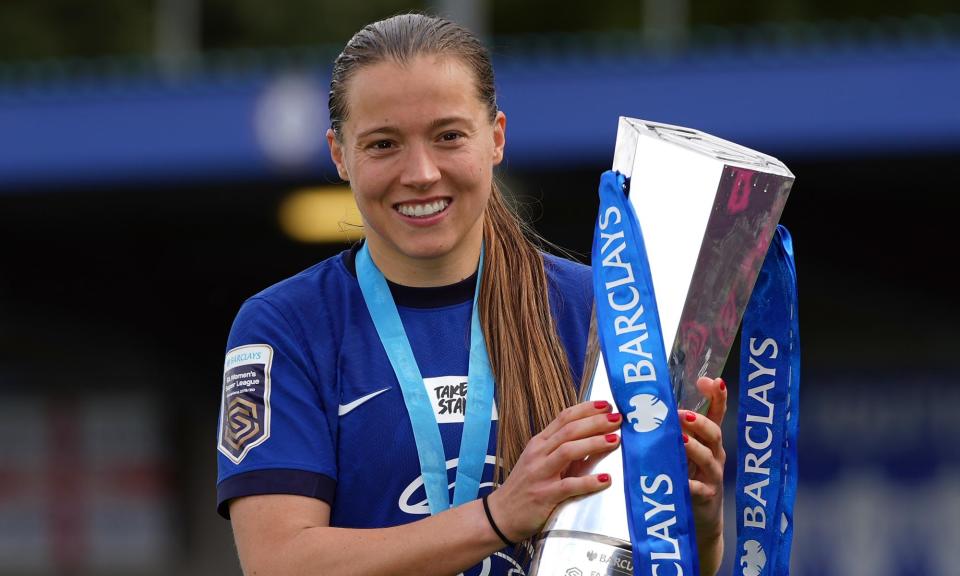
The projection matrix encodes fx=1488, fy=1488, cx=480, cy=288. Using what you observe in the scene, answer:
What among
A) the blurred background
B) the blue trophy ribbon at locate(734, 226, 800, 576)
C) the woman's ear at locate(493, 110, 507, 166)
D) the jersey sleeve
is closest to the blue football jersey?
the jersey sleeve

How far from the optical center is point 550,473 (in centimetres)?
201

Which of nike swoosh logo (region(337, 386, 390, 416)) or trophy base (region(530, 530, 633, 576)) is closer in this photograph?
trophy base (region(530, 530, 633, 576))

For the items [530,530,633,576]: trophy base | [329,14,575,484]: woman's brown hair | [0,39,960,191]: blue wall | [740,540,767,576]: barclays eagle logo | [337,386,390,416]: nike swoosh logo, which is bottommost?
[740,540,767,576]: barclays eagle logo

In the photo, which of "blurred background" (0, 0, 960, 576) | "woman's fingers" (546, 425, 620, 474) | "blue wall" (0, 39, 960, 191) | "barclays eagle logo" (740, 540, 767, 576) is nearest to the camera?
"woman's fingers" (546, 425, 620, 474)

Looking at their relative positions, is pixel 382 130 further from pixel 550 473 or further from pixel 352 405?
pixel 550 473

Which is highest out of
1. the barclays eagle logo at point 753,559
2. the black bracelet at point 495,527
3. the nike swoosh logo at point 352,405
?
the nike swoosh logo at point 352,405

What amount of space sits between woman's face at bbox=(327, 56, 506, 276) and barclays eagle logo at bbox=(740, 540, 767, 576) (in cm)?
66

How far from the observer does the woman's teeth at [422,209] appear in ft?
7.30

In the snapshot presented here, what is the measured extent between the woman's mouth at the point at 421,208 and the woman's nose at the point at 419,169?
33 millimetres

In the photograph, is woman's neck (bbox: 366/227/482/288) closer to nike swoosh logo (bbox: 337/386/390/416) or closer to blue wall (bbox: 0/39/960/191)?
nike swoosh logo (bbox: 337/386/390/416)

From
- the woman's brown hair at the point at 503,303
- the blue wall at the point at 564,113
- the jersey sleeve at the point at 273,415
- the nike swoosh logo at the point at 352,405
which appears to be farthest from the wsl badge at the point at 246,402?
the blue wall at the point at 564,113

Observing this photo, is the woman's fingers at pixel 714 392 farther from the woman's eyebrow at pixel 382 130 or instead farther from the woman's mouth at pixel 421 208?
the woman's eyebrow at pixel 382 130

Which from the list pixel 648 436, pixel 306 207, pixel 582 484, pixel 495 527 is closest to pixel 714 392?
pixel 648 436

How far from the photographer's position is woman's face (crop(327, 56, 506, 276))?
2.19m
